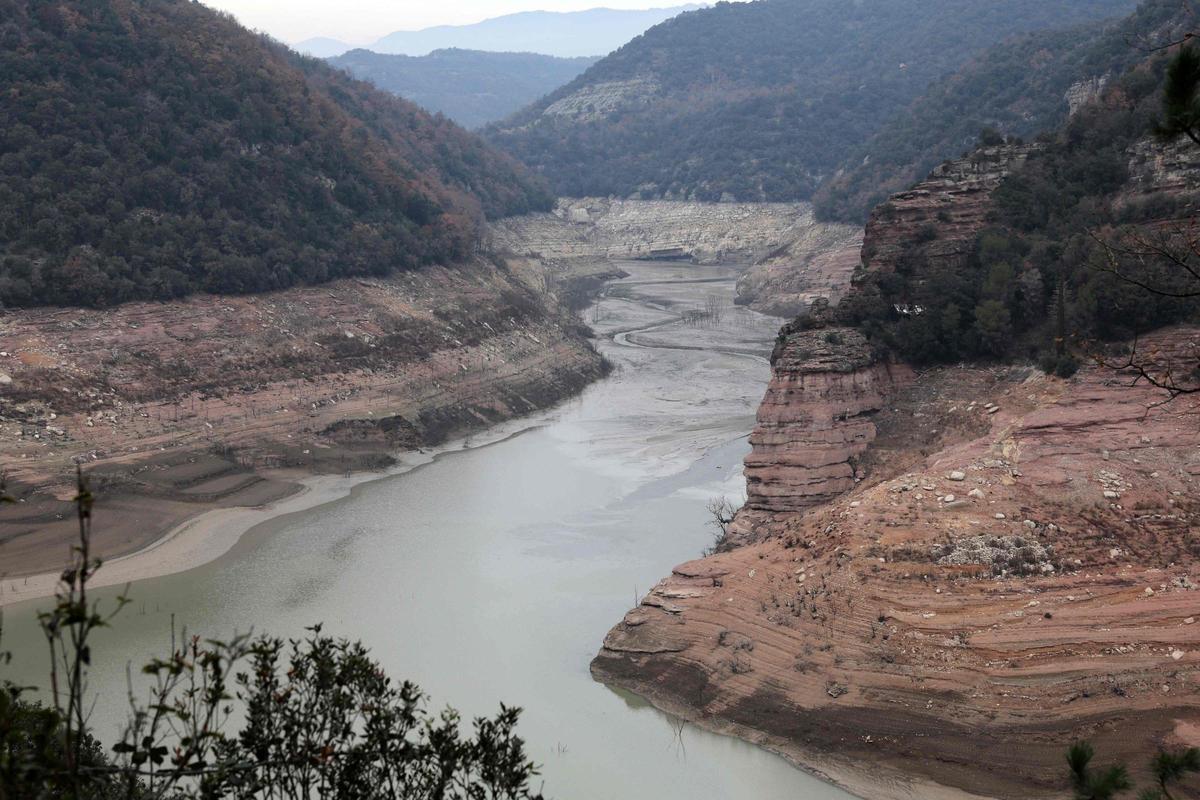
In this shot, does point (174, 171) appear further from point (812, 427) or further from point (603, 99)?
point (603, 99)

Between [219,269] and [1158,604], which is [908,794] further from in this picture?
[219,269]

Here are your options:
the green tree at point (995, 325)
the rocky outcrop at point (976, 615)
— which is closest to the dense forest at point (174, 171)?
the rocky outcrop at point (976, 615)

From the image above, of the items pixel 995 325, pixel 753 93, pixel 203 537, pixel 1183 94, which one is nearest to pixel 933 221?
pixel 995 325

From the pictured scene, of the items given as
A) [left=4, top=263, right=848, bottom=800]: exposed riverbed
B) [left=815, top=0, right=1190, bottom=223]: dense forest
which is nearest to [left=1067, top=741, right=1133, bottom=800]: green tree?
[left=4, top=263, right=848, bottom=800]: exposed riverbed

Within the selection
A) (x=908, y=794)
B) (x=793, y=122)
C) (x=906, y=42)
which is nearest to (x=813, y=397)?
(x=908, y=794)

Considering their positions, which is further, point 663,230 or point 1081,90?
A: point 663,230

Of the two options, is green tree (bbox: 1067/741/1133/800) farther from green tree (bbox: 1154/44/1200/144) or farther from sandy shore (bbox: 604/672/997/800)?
sandy shore (bbox: 604/672/997/800)
